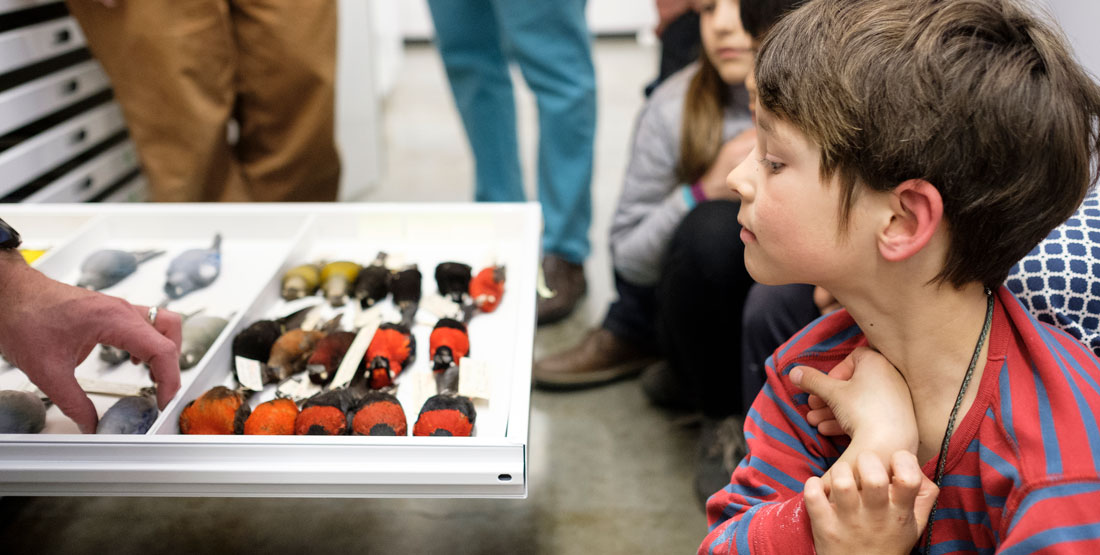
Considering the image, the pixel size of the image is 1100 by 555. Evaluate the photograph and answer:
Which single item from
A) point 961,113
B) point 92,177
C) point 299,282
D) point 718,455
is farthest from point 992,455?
point 92,177

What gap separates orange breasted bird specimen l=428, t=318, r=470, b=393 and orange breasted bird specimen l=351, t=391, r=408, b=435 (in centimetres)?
7

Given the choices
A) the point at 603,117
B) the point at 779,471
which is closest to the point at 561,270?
the point at 779,471

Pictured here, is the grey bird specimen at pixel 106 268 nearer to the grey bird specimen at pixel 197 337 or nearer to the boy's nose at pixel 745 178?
the grey bird specimen at pixel 197 337

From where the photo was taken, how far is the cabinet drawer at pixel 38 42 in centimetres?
134

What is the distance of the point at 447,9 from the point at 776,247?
1229 millimetres

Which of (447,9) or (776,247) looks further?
(447,9)

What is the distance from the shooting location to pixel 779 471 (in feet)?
2.49

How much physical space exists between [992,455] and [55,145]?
1.49 meters

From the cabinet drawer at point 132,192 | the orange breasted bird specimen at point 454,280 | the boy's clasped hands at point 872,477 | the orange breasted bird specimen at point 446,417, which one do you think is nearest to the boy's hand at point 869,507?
the boy's clasped hands at point 872,477

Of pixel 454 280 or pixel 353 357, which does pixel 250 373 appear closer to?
pixel 353 357

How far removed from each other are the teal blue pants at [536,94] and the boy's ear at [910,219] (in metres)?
1.04

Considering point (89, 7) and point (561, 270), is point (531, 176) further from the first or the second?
point (89, 7)

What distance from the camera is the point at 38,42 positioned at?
4.68ft

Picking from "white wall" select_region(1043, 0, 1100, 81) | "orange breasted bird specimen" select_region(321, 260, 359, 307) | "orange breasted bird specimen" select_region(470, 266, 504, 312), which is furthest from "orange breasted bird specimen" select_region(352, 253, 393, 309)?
"white wall" select_region(1043, 0, 1100, 81)
